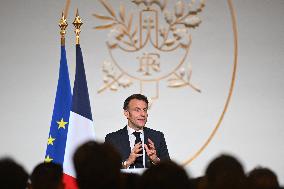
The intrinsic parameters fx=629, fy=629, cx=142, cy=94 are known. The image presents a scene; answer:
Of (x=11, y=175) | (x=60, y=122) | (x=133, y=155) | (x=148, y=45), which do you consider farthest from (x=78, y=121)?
(x=11, y=175)

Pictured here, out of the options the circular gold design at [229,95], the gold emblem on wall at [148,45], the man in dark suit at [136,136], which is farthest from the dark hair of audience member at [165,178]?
the gold emblem on wall at [148,45]

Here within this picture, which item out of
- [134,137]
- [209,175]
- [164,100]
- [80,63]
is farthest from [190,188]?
[164,100]

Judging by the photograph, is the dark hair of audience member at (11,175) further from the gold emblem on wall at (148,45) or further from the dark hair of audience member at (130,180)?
the gold emblem on wall at (148,45)

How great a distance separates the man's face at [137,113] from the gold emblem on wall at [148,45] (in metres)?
0.93

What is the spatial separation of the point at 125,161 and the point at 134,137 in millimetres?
423

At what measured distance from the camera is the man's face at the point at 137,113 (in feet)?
15.6

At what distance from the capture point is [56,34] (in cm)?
583

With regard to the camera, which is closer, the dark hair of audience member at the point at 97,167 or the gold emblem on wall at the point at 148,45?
the dark hair of audience member at the point at 97,167

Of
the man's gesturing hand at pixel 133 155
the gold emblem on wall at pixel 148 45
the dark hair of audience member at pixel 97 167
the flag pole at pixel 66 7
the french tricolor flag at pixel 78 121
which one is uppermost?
the flag pole at pixel 66 7

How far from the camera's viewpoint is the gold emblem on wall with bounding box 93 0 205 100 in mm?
5789

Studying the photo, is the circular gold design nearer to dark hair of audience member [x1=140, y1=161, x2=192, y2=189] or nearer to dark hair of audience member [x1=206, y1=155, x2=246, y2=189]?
dark hair of audience member [x1=206, y1=155, x2=246, y2=189]

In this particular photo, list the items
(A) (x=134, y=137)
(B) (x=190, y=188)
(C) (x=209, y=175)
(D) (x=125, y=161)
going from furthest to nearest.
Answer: (A) (x=134, y=137) → (D) (x=125, y=161) → (C) (x=209, y=175) → (B) (x=190, y=188)

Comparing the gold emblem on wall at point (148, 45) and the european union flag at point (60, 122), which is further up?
the gold emblem on wall at point (148, 45)

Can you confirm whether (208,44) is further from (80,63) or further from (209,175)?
(209,175)
